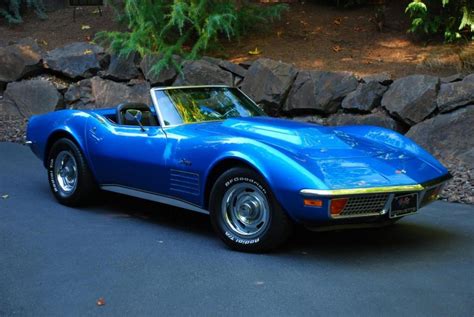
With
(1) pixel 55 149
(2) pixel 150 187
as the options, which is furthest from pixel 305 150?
(1) pixel 55 149

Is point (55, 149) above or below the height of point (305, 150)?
below

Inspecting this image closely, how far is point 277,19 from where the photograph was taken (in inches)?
497

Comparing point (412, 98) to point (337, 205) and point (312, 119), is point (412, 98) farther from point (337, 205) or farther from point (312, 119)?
point (337, 205)

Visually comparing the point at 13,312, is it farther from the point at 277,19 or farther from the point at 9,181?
the point at 277,19

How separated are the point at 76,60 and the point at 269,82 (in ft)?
13.7

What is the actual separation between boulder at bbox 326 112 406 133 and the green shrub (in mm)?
1937

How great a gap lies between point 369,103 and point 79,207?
15.1 feet

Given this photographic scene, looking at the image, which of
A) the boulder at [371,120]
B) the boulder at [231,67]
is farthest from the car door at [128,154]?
the boulder at [231,67]

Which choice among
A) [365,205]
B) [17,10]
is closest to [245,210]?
[365,205]

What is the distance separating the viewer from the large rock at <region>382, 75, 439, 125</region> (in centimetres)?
908

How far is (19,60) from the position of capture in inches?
503

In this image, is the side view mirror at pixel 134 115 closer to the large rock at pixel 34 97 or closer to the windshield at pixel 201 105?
the windshield at pixel 201 105

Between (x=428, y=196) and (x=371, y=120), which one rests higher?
(x=428, y=196)

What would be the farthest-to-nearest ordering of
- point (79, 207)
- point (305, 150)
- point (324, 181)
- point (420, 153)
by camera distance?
point (79, 207)
point (420, 153)
point (305, 150)
point (324, 181)
